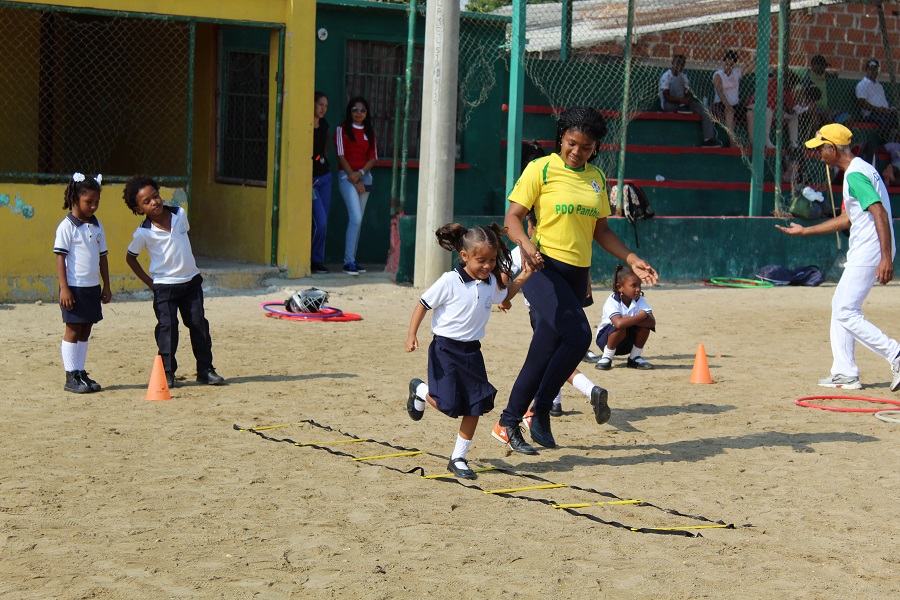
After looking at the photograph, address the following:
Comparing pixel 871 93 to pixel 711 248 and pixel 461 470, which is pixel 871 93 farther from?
pixel 461 470

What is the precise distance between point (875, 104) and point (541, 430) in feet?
47.4

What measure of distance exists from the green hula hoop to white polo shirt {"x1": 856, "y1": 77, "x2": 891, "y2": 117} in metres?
5.07

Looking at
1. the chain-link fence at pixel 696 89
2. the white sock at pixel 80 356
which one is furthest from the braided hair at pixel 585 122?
the chain-link fence at pixel 696 89

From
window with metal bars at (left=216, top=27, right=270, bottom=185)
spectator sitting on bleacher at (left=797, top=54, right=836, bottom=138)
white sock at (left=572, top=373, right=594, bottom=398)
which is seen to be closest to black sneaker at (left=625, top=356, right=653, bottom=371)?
white sock at (left=572, top=373, right=594, bottom=398)

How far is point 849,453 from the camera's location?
7.69 metres

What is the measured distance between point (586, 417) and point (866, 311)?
694cm

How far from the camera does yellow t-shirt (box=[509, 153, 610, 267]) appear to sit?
727cm

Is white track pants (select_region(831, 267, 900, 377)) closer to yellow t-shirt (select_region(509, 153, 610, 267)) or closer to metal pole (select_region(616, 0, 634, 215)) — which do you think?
yellow t-shirt (select_region(509, 153, 610, 267))

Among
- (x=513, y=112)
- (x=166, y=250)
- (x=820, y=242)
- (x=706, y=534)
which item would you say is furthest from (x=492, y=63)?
(x=706, y=534)

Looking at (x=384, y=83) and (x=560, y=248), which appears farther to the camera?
(x=384, y=83)

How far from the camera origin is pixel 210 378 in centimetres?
938

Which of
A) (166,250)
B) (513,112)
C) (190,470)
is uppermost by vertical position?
(513,112)

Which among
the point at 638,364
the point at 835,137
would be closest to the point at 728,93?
the point at 638,364

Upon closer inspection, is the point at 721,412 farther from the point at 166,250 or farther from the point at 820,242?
the point at 820,242
